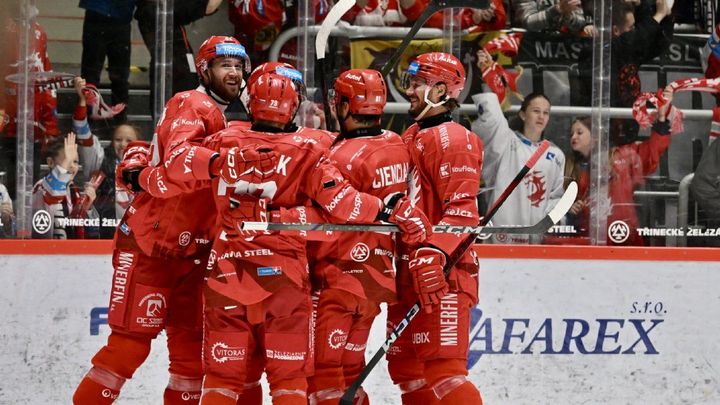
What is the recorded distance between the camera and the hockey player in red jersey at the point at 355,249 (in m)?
4.49

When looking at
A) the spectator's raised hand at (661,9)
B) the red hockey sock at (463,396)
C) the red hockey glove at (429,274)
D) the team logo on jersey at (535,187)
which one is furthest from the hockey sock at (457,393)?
the spectator's raised hand at (661,9)

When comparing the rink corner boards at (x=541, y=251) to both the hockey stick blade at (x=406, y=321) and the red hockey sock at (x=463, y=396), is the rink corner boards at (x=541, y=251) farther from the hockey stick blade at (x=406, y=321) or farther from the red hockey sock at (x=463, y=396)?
the red hockey sock at (x=463, y=396)

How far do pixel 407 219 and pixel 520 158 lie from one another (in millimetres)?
1754

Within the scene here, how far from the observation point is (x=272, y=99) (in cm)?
433

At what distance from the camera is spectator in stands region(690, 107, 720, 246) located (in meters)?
6.01

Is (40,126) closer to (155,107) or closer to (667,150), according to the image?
(155,107)

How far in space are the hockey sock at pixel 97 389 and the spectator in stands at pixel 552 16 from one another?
8.47 feet

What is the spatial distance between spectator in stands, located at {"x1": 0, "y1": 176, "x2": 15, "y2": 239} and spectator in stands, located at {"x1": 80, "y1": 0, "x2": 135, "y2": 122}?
0.59 metres

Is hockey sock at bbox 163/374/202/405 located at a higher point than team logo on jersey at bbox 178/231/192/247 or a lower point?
lower

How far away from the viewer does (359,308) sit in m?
4.54

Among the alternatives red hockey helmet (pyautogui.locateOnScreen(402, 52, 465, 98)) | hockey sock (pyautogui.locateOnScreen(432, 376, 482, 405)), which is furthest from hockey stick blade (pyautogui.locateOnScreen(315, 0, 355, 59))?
hockey sock (pyautogui.locateOnScreen(432, 376, 482, 405))

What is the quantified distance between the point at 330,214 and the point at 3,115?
1.98m

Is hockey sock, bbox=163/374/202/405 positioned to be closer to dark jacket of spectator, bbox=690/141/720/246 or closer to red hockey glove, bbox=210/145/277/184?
red hockey glove, bbox=210/145/277/184

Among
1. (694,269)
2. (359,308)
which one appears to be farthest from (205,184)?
(694,269)
